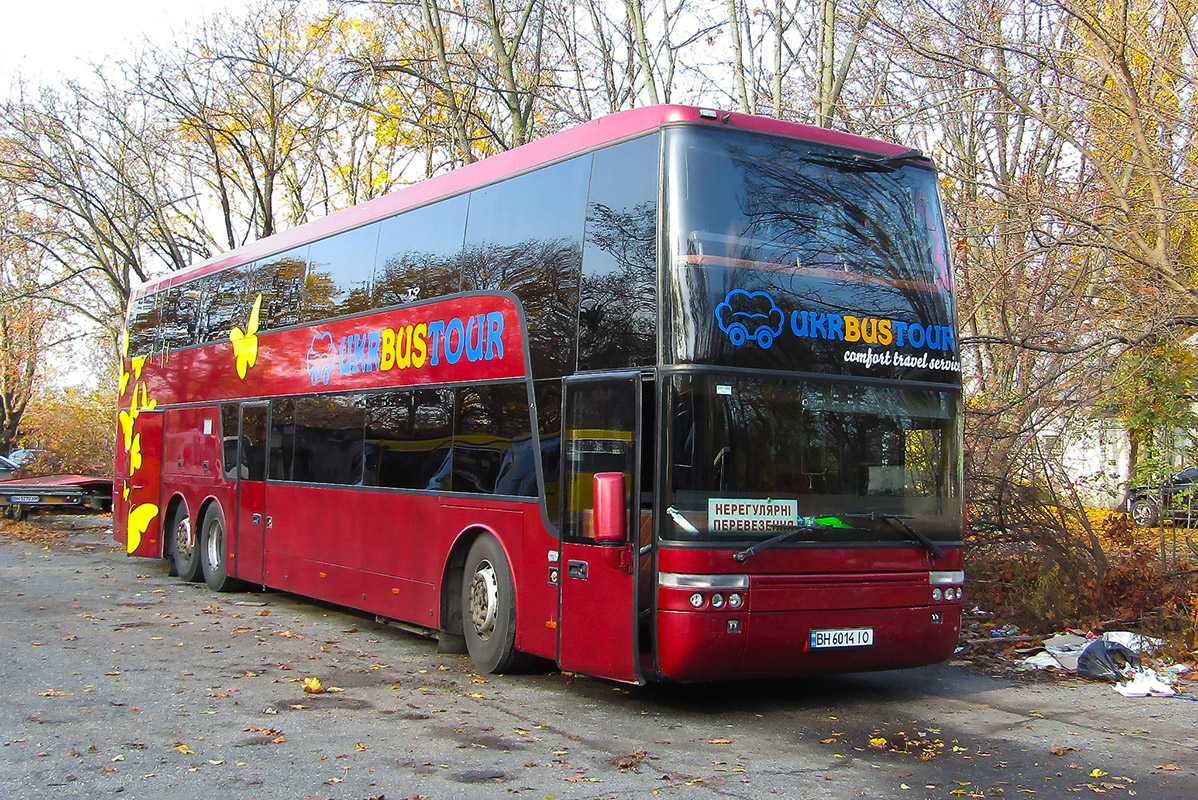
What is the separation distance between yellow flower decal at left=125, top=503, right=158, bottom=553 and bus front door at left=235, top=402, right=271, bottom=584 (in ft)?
11.6

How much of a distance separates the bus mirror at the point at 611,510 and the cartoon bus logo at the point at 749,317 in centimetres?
119

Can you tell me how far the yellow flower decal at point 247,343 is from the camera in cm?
1452

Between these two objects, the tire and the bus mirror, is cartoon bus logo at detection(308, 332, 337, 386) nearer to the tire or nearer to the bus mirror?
the bus mirror

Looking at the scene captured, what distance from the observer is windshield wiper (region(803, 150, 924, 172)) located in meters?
8.68

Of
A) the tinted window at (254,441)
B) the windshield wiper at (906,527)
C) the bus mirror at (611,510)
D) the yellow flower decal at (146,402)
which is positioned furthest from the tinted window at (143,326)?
→ the windshield wiper at (906,527)

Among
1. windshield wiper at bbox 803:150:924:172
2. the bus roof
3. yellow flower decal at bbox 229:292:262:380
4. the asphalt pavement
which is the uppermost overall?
the bus roof

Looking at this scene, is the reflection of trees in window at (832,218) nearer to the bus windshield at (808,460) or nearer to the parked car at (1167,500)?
the bus windshield at (808,460)

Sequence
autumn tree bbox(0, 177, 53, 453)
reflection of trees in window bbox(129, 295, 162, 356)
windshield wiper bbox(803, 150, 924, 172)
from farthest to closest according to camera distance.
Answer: autumn tree bbox(0, 177, 53, 453) < reflection of trees in window bbox(129, 295, 162, 356) < windshield wiper bbox(803, 150, 924, 172)

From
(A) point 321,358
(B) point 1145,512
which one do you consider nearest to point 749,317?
(A) point 321,358

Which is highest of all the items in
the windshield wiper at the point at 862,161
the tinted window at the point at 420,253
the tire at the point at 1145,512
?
the windshield wiper at the point at 862,161

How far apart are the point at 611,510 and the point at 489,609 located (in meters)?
2.29

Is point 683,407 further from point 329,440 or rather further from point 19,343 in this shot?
point 19,343

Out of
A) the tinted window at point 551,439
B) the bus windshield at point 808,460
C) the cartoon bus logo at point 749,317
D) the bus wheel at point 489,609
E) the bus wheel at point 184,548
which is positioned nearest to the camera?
the bus windshield at point 808,460

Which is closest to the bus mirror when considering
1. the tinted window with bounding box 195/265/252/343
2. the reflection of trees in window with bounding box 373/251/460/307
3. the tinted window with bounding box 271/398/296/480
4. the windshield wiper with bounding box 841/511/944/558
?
the windshield wiper with bounding box 841/511/944/558
